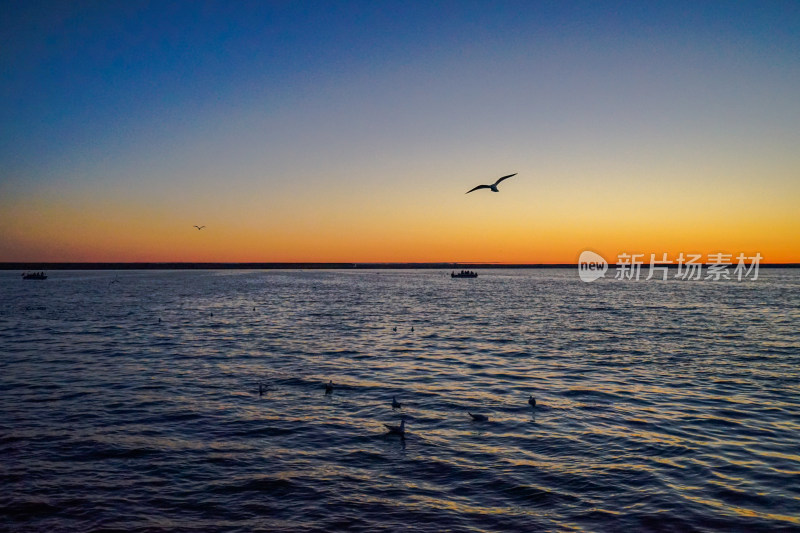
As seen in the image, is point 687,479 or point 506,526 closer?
point 506,526

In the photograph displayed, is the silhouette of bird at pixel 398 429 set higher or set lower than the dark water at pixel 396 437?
Result: higher

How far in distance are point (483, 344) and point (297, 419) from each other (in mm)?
18172

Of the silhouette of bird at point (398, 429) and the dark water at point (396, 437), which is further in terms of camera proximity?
the silhouette of bird at point (398, 429)

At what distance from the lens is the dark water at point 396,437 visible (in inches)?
413

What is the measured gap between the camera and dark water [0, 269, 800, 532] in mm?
10484

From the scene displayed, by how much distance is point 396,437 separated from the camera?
1480cm

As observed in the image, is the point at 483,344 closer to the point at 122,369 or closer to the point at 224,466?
the point at 122,369

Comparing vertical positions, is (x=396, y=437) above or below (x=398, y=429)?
below

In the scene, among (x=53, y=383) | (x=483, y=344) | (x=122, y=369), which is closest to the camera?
(x=53, y=383)

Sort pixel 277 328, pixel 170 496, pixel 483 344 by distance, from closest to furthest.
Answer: pixel 170 496, pixel 483 344, pixel 277 328

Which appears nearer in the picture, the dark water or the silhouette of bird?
the dark water

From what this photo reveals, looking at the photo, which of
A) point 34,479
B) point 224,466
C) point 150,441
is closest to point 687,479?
point 224,466

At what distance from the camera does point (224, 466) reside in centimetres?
1264

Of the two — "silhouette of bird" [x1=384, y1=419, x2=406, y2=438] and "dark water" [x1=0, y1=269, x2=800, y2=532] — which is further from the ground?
"silhouette of bird" [x1=384, y1=419, x2=406, y2=438]
